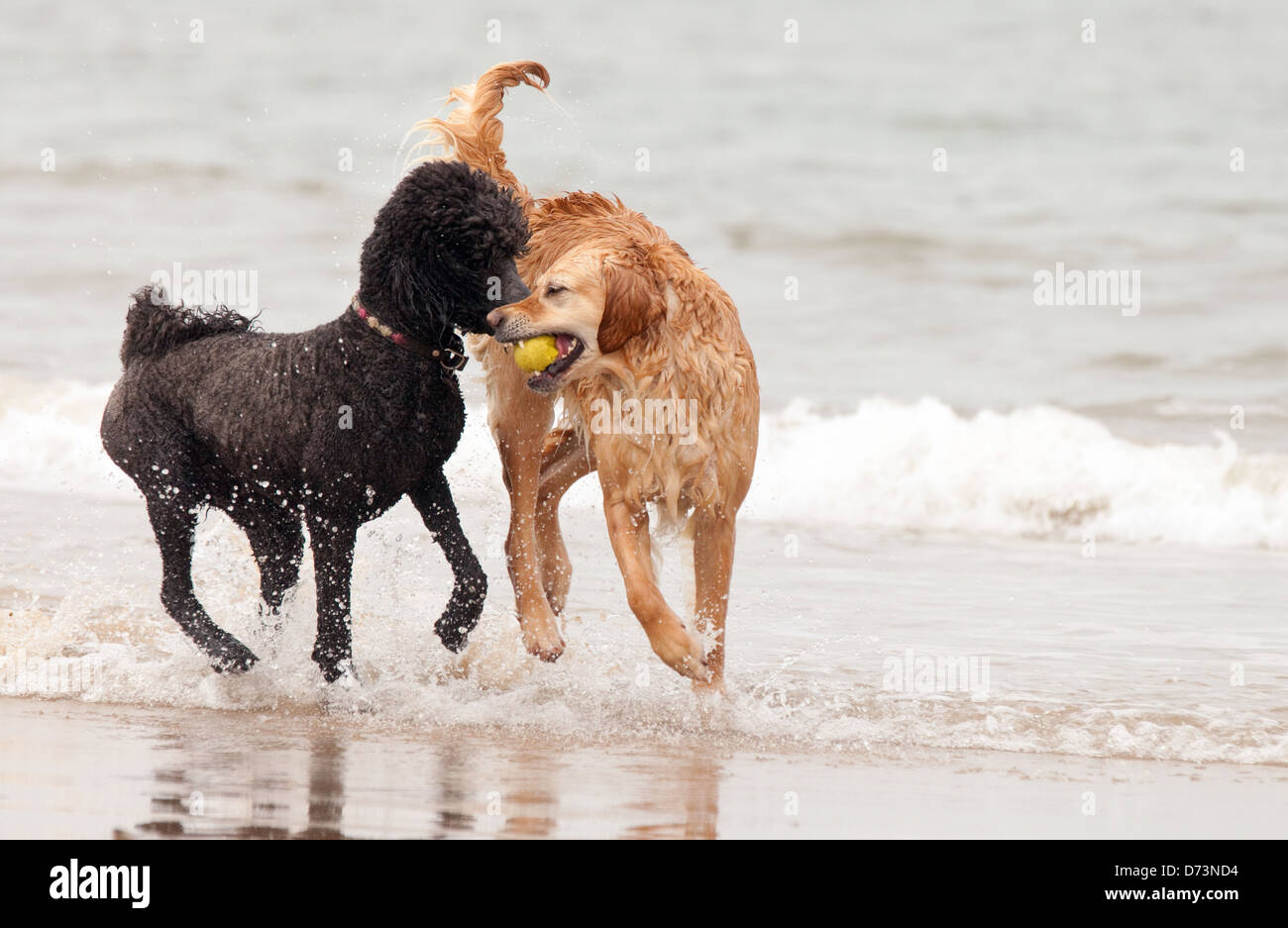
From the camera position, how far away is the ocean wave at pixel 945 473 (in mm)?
10094

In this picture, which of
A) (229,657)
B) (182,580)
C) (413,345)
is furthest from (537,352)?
(182,580)

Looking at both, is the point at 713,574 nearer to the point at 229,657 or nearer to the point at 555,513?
the point at 555,513

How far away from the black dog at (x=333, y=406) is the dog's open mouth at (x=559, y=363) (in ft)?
0.76

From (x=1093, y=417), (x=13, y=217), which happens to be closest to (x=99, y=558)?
(x=1093, y=417)

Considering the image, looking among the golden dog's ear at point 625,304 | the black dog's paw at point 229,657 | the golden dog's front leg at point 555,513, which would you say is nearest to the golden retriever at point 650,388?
the golden dog's ear at point 625,304

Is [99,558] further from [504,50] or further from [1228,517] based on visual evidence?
[504,50]

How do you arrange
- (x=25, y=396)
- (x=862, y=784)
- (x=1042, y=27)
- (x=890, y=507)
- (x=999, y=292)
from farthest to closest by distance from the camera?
(x=1042, y=27) < (x=999, y=292) < (x=25, y=396) < (x=890, y=507) < (x=862, y=784)

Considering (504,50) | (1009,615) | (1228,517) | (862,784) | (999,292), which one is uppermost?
(504,50)

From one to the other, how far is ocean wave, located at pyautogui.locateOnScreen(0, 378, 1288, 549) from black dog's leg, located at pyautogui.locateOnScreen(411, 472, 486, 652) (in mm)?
3576

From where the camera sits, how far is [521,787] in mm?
4309

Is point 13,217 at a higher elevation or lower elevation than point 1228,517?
higher

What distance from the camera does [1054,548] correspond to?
9.52m

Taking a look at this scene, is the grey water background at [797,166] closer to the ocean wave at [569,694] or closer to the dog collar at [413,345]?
the ocean wave at [569,694]

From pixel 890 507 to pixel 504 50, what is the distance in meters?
12.1
